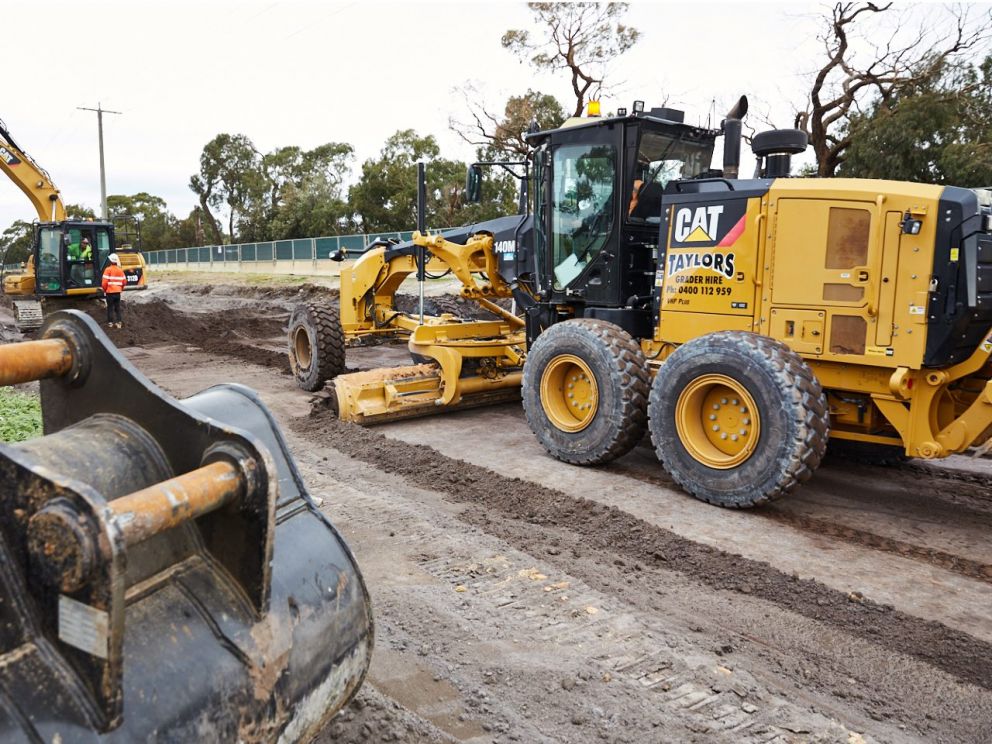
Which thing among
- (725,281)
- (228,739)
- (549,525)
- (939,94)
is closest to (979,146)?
(939,94)

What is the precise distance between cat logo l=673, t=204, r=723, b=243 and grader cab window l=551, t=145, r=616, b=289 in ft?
3.77

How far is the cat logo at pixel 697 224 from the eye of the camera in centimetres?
597

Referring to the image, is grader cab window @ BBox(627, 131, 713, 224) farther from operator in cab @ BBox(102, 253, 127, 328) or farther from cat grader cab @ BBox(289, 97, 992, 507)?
operator in cab @ BBox(102, 253, 127, 328)

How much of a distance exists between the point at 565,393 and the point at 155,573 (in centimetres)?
530

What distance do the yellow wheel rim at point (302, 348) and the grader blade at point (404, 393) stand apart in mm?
2039

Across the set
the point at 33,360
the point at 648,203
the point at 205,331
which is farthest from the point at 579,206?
the point at 205,331

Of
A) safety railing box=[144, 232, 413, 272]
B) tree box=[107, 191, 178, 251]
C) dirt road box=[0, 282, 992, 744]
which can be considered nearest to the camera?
dirt road box=[0, 282, 992, 744]

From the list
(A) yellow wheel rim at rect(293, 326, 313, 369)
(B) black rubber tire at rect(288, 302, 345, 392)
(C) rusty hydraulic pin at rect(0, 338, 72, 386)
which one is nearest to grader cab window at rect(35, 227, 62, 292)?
(A) yellow wheel rim at rect(293, 326, 313, 369)

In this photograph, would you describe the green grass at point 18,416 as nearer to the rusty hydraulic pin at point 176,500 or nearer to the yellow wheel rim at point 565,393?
the yellow wheel rim at point 565,393

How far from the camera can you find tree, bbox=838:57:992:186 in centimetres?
1892

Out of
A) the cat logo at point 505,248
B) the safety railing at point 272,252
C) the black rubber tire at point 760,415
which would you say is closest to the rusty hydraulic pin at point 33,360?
the black rubber tire at point 760,415

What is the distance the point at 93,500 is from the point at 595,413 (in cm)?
528

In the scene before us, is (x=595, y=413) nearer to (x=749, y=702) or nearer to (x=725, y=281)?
(x=725, y=281)

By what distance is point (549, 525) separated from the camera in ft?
16.9
